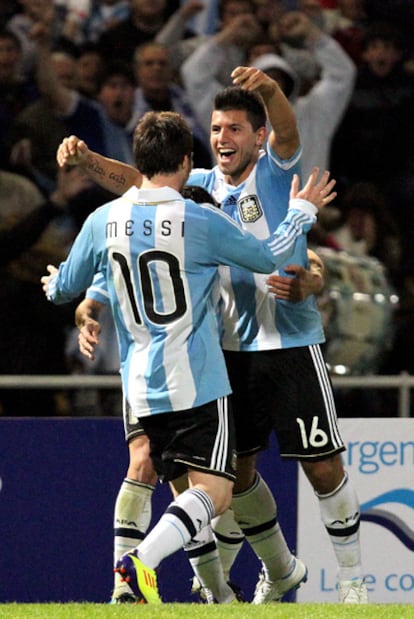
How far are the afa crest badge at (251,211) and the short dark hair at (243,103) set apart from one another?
285 mm

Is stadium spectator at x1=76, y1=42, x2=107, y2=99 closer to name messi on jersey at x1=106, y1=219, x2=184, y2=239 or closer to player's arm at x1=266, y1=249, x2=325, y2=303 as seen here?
player's arm at x1=266, y1=249, x2=325, y2=303

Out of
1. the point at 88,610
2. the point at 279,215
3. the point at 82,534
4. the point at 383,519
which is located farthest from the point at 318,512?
the point at 88,610

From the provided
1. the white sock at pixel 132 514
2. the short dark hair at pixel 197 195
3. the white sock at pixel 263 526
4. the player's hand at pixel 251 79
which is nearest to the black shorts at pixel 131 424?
the white sock at pixel 132 514

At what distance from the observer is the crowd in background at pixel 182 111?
28.2ft

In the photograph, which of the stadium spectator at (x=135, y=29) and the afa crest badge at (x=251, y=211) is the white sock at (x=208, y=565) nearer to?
the afa crest badge at (x=251, y=211)

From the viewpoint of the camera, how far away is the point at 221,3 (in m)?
9.14

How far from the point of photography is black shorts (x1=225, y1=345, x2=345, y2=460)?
17.9ft

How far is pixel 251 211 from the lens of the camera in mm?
5539

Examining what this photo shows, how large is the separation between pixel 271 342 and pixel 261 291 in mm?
210

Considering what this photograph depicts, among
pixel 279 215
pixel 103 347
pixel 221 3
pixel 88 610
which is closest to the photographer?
pixel 88 610

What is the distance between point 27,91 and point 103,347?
1.75 metres

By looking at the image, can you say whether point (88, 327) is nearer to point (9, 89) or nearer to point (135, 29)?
point (9, 89)

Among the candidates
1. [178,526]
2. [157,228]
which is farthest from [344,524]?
[157,228]

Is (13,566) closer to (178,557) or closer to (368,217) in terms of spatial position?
(178,557)
